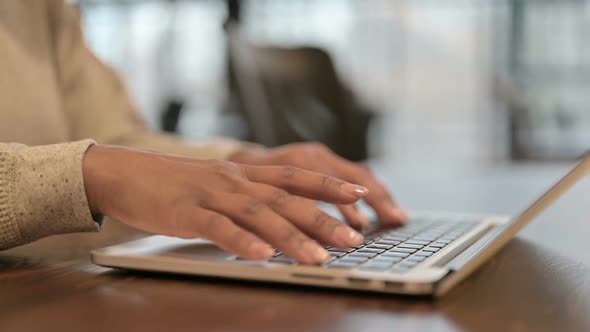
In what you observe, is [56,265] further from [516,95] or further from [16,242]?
[516,95]

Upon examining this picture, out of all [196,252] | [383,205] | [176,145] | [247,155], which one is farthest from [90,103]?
[196,252]

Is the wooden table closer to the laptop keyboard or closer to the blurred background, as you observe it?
the laptop keyboard

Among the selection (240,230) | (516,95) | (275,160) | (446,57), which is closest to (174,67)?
(446,57)

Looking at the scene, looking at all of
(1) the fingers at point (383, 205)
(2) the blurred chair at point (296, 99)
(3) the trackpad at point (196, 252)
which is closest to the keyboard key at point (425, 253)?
(3) the trackpad at point (196, 252)

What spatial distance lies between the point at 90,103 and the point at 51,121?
0.20 m

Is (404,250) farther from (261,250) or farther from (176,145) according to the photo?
(176,145)

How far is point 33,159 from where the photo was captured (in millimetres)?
535

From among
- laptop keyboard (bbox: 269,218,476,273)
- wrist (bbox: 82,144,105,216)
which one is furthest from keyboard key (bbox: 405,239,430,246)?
wrist (bbox: 82,144,105,216)

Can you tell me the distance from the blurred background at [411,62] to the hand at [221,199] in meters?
4.32

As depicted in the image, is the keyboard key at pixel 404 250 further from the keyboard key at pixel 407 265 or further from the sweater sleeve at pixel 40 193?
the sweater sleeve at pixel 40 193

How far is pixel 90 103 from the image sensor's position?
3.61 ft

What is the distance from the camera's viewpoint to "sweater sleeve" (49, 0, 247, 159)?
1052mm

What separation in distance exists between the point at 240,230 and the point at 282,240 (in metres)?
0.03

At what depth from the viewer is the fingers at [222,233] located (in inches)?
18.0
